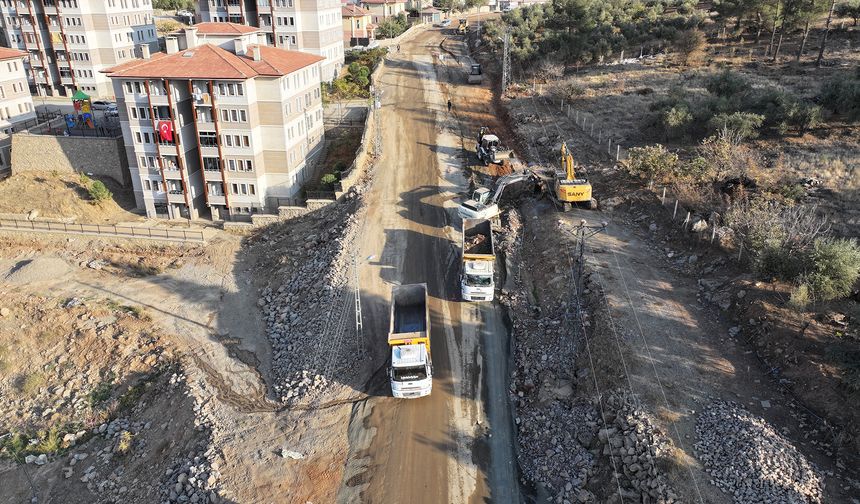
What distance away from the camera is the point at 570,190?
4319 cm

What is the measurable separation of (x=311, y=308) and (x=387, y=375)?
30.2 ft

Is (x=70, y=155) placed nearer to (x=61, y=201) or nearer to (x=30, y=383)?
(x=61, y=201)

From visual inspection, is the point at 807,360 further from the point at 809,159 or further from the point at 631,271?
the point at 809,159

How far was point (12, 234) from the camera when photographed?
54.1m

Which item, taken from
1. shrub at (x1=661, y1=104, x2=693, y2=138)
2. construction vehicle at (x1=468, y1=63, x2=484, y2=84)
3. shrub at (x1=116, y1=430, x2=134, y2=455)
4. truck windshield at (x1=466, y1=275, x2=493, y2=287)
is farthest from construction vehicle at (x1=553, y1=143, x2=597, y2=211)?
construction vehicle at (x1=468, y1=63, x2=484, y2=84)

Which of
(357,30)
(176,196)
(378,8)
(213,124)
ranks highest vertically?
(378,8)

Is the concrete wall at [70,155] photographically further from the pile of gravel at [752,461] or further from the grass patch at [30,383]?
the pile of gravel at [752,461]

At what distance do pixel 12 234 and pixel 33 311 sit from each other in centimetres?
1399

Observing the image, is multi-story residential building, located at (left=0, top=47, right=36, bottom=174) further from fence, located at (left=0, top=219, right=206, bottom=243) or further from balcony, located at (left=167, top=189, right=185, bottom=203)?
balcony, located at (left=167, top=189, right=185, bottom=203)

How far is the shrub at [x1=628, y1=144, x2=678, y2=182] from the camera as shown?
44094 mm

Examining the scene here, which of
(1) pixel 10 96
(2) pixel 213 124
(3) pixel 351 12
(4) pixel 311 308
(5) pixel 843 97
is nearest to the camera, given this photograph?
(4) pixel 311 308

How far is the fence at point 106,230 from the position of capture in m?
52.0

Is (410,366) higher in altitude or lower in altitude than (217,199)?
higher

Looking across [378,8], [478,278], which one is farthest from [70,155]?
[378,8]
